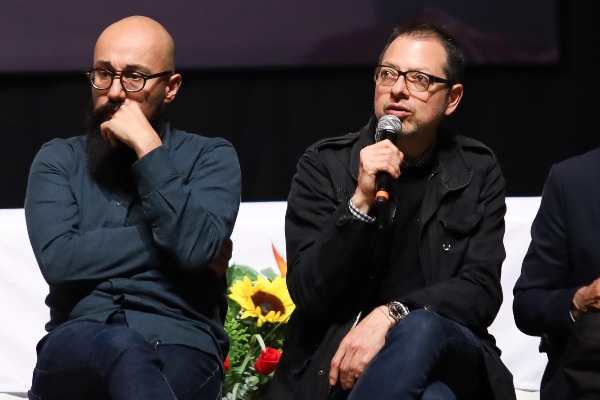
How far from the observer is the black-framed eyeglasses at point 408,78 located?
2.87 meters

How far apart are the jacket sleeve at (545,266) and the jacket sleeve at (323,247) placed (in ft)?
1.29

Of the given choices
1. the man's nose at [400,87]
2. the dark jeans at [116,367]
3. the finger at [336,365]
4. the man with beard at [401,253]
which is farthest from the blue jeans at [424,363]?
the man's nose at [400,87]

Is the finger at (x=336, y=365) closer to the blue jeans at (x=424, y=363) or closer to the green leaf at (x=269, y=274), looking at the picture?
the blue jeans at (x=424, y=363)

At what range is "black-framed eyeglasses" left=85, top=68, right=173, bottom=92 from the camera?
9.37ft

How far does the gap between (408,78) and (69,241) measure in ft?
3.20

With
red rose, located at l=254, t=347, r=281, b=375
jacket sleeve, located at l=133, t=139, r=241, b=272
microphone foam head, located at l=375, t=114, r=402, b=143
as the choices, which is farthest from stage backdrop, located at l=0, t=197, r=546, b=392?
microphone foam head, located at l=375, t=114, r=402, b=143

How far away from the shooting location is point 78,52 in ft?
15.9

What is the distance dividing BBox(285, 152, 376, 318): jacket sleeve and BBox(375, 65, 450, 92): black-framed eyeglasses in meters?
0.27

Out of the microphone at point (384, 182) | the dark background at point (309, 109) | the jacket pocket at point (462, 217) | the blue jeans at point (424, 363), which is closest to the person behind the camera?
the blue jeans at point (424, 363)

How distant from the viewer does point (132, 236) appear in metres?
2.73

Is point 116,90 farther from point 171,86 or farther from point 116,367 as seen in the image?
point 116,367

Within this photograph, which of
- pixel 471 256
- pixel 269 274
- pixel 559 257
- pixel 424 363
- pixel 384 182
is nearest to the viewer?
pixel 424 363

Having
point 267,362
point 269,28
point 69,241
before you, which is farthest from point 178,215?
point 269,28

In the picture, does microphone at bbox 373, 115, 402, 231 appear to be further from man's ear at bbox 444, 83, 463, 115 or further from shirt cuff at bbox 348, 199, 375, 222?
man's ear at bbox 444, 83, 463, 115
